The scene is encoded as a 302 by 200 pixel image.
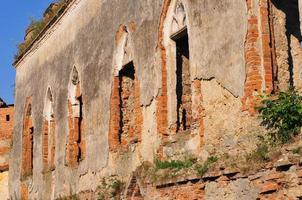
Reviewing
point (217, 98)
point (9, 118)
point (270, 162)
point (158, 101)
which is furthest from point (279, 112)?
point (9, 118)

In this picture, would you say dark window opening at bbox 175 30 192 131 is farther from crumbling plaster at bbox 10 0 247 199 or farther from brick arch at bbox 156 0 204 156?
crumbling plaster at bbox 10 0 247 199

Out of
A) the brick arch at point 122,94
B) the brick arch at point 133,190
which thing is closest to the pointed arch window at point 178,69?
the brick arch at point 133,190

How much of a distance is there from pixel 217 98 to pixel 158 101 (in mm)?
1435

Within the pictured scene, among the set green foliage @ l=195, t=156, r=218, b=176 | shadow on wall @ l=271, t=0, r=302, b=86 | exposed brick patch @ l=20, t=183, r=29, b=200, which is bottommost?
exposed brick patch @ l=20, t=183, r=29, b=200

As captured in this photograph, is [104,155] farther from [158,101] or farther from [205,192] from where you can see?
[205,192]

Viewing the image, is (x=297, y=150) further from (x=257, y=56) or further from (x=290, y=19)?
(x=290, y=19)

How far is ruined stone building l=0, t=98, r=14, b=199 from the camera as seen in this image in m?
16.2

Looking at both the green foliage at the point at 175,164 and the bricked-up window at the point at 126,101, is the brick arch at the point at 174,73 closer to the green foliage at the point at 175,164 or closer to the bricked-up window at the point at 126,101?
the green foliage at the point at 175,164

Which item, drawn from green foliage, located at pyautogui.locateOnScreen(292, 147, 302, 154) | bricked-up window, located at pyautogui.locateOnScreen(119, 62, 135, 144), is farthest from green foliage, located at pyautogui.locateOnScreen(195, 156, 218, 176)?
bricked-up window, located at pyautogui.locateOnScreen(119, 62, 135, 144)

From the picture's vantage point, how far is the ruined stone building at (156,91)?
6.98 metres

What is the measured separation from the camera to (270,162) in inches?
251

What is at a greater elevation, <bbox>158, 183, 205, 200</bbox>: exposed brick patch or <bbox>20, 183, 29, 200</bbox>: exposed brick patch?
<bbox>158, 183, 205, 200</bbox>: exposed brick patch

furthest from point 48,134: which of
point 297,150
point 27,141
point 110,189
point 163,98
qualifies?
point 297,150

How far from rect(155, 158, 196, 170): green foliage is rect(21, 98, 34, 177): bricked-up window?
680cm
